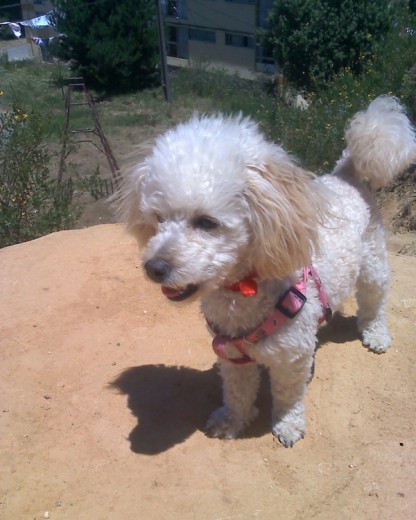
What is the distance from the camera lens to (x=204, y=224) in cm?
241

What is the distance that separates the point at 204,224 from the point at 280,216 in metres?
0.30

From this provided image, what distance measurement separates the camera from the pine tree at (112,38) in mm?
21938

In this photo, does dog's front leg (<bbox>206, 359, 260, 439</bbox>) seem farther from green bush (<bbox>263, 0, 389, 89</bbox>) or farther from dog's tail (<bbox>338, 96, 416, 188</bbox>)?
green bush (<bbox>263, 0, 389, 89</bbox>)

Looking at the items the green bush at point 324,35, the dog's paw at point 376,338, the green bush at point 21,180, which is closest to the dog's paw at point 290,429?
the dog's paw at point 376,338

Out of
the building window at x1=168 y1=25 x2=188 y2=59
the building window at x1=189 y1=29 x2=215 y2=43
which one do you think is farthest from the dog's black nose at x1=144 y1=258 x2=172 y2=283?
the building window at x1=168 y1=25 x2=188 y2=59

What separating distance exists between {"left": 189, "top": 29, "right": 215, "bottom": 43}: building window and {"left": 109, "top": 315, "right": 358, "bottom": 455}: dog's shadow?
75.1 ft

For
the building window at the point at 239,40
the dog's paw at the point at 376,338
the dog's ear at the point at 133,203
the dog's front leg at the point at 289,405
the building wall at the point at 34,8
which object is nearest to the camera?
the dog's ear at the point at 133,203

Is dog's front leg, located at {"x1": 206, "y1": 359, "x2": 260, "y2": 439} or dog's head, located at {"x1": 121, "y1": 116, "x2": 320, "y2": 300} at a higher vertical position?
dog's head, located at {"x1": 121, "y1": 116, "x2": 320, "y2": 300}

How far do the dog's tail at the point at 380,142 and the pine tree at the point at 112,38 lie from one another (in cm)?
1973

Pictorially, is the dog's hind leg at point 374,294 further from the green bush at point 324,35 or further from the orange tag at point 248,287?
the green bush at point 324,35

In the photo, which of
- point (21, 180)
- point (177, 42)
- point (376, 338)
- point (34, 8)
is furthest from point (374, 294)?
point (34, 8)

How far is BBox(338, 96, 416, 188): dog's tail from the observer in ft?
11.2

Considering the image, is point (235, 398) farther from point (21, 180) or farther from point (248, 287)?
point (21, 180)

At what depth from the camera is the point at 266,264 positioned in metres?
2.49
